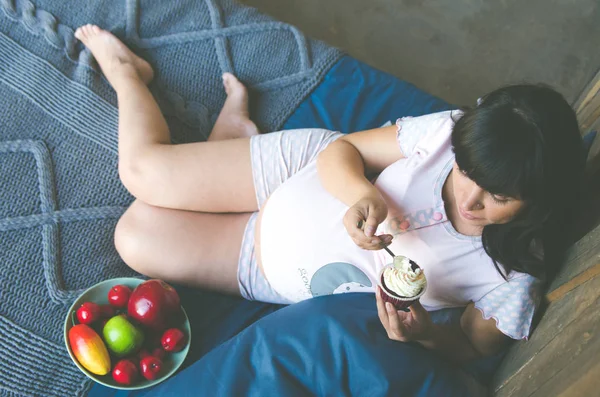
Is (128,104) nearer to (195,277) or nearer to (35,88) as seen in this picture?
(35,88)

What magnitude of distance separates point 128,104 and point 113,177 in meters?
0.18

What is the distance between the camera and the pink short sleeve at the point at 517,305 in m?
0.96

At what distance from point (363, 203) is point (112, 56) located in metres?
0.83

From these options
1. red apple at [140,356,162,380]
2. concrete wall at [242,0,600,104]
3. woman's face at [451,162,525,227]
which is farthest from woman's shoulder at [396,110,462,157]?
concrete wall at [242,0,600,104]

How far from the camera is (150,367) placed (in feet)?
3.61

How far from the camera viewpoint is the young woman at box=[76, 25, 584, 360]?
2.74 feet

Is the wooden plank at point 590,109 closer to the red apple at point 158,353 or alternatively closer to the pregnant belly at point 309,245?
the pregnant belly at point 309,245

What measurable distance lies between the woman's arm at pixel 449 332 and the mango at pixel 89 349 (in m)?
0.55

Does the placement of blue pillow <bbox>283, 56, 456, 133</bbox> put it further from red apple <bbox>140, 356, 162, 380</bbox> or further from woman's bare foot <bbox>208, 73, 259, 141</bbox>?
red apple <bbox>140, 356, 162, 380</bbox>

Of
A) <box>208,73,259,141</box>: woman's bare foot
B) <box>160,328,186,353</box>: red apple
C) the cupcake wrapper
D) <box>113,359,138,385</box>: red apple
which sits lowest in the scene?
<box>113,359,138,385</box>: red apple

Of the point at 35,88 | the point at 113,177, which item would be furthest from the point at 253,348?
the point at 35,88

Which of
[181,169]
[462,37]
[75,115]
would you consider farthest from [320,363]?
[462,37]

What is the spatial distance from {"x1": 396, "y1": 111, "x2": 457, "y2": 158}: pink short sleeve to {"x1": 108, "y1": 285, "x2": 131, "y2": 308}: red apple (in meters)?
0.66

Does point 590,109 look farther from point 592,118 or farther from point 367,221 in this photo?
point 367,221
